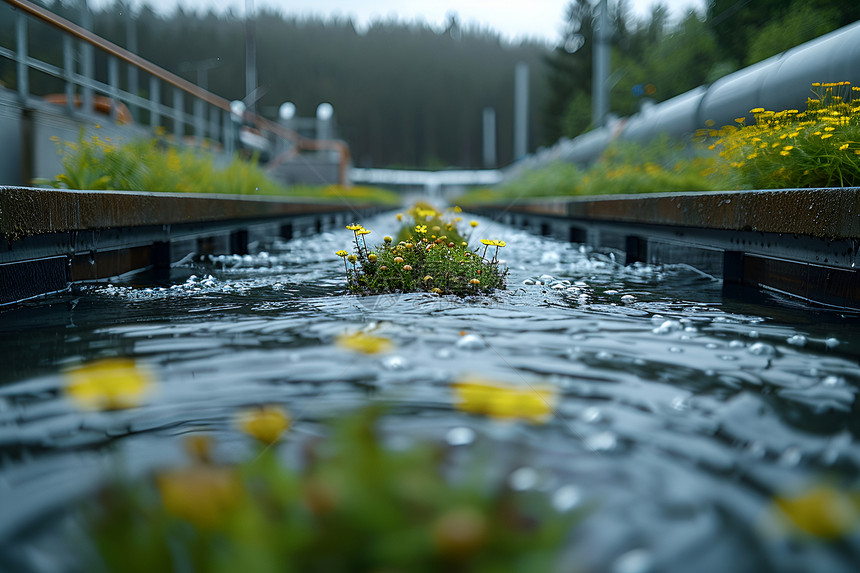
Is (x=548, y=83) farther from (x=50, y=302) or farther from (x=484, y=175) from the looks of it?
(x=50, y=302)

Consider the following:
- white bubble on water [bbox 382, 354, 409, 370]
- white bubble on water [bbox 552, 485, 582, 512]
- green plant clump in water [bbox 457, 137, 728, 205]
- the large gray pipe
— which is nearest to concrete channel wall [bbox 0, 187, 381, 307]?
white bubble on water [bbox 382, 354, 409, 370]

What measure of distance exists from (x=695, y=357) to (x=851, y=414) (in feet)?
2.01

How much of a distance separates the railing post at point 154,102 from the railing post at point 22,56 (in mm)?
3677

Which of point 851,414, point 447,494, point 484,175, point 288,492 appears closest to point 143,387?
point 288,492

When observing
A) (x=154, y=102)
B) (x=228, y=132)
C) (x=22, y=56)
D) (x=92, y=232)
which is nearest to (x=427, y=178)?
(x=228, y=132)

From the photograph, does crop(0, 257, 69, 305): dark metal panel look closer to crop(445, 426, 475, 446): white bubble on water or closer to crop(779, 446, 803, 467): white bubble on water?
crop(445, 426, 475, 446): white bubble on water

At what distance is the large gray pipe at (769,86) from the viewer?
5.62m

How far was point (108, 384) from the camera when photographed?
197cm

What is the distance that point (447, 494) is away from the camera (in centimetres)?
115

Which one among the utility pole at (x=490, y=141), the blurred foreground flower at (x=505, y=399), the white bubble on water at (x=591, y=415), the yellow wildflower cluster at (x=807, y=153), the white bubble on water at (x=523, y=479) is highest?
the utility pole at (x=490, y=141)

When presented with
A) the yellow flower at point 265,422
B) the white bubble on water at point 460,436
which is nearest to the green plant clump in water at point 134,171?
the yellow flower at point 265,422

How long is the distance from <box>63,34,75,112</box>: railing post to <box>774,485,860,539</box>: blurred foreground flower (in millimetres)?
7769

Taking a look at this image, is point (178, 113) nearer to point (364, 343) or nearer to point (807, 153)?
point (807, 153)

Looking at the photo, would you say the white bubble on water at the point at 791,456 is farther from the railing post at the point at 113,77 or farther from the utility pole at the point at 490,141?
the utility pole at the point at 490,141
